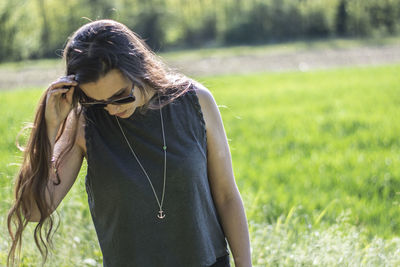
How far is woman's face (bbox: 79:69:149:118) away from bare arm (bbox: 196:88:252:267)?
224 millimetres

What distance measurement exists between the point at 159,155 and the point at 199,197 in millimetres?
185

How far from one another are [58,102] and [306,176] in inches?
145

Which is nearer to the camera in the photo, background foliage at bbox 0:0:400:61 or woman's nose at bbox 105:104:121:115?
woman's nose at bbox 105:104:121:115

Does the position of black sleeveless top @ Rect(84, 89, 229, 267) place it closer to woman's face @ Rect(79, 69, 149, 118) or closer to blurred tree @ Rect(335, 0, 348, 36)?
woman's face @ Rect(79, 69, 149, 118)

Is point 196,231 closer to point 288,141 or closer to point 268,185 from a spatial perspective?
point 268,185

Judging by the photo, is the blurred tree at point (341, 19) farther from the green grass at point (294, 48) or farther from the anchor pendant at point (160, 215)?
the anchor pendant at point (160, 215)

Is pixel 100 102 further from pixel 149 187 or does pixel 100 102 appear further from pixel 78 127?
pixel 149 187

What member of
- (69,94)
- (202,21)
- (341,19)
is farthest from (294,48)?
(69,94)

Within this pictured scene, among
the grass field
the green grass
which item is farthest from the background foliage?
the grass field

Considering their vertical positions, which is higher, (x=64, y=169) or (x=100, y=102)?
(x=100, y=102)

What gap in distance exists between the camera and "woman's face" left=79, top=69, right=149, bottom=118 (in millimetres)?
1593

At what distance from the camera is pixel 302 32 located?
83.8 feet

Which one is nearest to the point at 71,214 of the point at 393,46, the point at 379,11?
the point at 379,11

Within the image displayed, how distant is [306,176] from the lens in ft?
16.4
